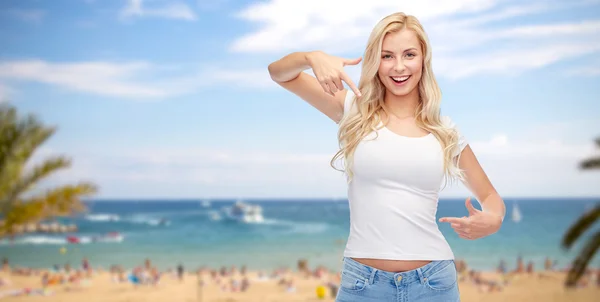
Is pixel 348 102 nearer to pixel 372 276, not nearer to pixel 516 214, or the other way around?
pixel 372 276

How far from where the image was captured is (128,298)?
45.2 feet

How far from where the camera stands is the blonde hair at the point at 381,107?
2023 millimetres

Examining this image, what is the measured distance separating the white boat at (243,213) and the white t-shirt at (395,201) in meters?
23.5

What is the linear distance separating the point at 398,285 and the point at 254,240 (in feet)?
70.6

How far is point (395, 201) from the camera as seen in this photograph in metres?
1.96

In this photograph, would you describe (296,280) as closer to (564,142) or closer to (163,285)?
(163,285)

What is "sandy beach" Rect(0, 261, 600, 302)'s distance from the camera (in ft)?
44.6

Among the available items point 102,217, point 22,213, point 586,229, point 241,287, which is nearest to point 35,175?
point 22,213

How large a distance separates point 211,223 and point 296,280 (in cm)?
1078

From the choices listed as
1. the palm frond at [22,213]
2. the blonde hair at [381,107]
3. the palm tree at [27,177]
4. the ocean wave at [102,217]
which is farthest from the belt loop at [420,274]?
the ocean wave at [102,217]

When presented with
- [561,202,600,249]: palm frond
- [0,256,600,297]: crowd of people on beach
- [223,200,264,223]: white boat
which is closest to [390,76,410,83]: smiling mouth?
[561,202,600,249]: palm frond

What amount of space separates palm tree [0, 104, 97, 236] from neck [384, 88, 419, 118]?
20.2ft

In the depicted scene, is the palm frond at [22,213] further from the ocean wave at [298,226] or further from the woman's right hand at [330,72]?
the ocean wave at [298,226]

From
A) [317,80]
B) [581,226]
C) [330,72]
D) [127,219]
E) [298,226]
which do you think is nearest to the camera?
[330,72]
